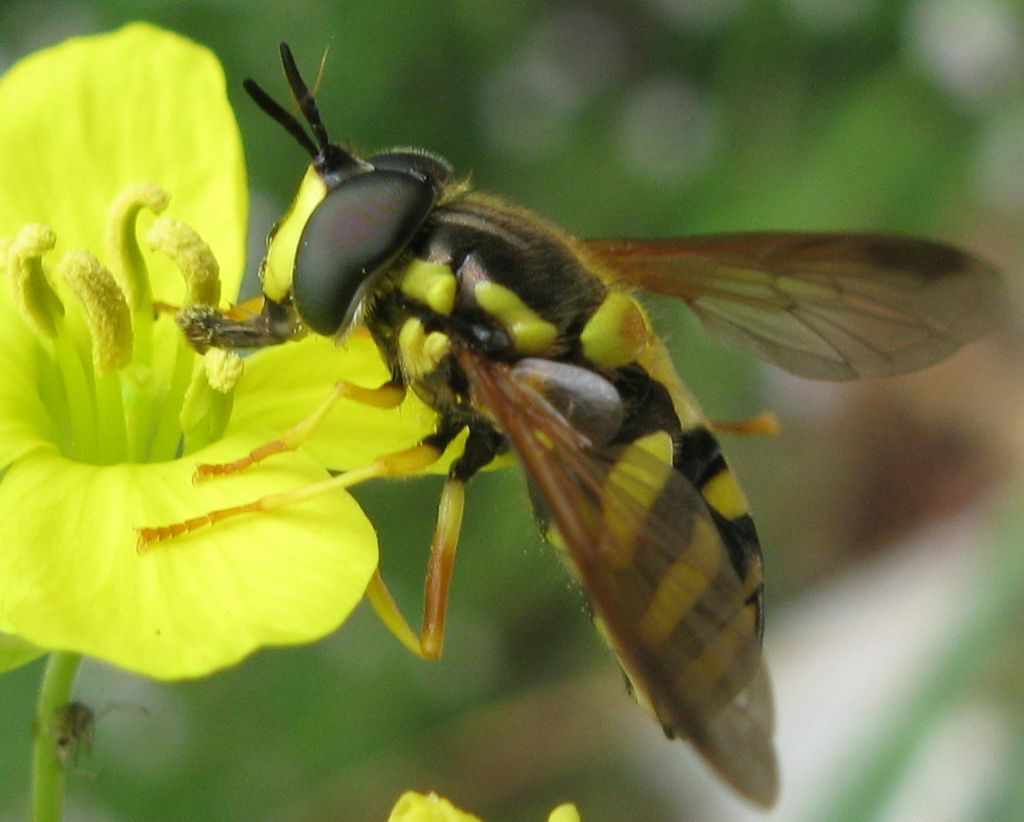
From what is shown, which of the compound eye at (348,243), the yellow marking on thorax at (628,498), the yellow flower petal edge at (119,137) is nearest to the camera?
the yellow marking on thorax at (628,498)

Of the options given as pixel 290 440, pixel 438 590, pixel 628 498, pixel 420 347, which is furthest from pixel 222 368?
pixel 628 498

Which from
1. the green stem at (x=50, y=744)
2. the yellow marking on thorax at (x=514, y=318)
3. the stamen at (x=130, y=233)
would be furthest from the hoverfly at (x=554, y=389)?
the green stem at (x=50, y=744)

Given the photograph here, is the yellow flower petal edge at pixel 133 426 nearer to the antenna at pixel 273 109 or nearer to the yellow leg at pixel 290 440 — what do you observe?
the yellow leg at pixel 290 440

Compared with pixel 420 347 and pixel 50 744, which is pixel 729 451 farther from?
pixel 50 744

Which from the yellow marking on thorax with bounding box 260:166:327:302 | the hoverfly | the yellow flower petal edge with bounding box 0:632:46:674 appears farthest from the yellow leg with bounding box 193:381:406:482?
the yellow flower petal edge with bounding box 0:632:46:674

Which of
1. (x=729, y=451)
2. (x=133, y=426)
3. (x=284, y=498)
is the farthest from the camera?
(x=729, y=451)

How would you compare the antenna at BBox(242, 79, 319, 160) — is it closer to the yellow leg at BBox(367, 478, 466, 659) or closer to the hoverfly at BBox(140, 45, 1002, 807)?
the hoverfly at BBox(140, 45, 1002, 807)
